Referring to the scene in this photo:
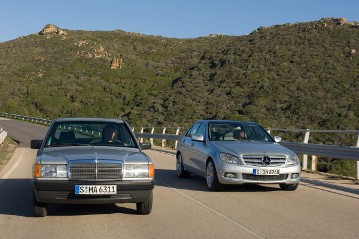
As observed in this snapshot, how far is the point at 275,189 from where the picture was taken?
11.3m

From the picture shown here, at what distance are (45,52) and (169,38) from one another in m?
29.3

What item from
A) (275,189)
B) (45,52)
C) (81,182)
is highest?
(45,52)

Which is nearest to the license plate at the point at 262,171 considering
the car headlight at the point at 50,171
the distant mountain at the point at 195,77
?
the car headlight at the point at 50,171

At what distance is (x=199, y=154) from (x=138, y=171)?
4321mm

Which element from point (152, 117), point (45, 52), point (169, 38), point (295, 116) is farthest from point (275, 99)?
point (169, 38)

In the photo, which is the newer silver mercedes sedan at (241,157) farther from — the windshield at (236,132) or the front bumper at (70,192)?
the front bumper at (70,192)

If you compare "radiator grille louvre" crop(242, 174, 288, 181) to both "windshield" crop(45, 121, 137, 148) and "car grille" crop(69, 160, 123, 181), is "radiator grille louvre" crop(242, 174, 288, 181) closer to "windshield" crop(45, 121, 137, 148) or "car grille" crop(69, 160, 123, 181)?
"windshield" crop(45, 121, 137, 148)

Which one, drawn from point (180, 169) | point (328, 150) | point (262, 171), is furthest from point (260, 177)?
point (328, 150)

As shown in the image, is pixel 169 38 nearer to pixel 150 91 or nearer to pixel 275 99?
pixel 150 91

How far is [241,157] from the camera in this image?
10.3m

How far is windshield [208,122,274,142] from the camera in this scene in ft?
38.7

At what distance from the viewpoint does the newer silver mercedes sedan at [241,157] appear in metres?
10.2

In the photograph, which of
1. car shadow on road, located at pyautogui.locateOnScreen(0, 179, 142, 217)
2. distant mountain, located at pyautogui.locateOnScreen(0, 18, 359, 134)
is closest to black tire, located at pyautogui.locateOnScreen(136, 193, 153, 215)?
car shadow on road, located at pyautogui.locateOnScreen(0, 179, 142, 217)

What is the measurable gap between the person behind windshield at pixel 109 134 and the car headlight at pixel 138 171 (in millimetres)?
1226
